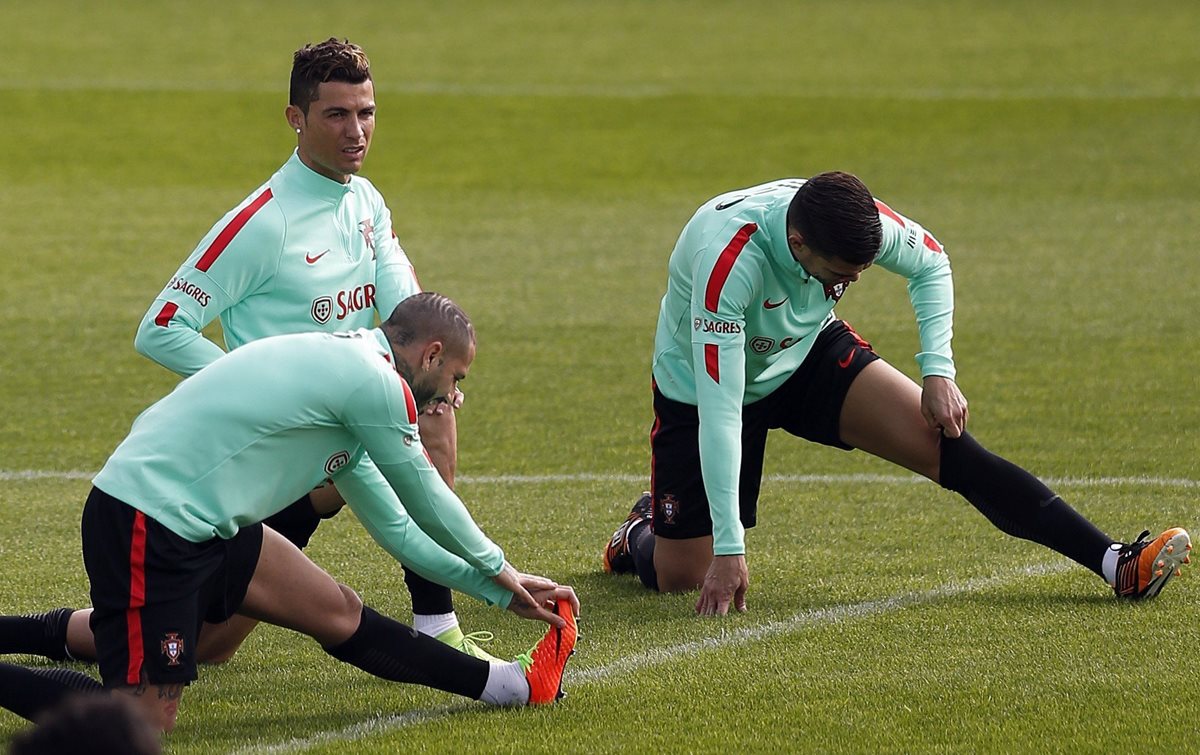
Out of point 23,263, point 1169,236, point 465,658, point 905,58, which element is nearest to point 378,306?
point 465,658

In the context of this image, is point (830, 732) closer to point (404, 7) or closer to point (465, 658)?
point (465, 658)

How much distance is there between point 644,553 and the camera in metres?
6.76

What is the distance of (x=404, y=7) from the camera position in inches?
1487

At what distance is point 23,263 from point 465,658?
37.8 ft

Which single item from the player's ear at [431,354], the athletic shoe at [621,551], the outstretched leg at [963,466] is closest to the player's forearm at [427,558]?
the player's ear at [431,354]

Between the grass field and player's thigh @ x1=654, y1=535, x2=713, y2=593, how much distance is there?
0.14 meters

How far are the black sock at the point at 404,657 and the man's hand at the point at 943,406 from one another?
2.09 metres

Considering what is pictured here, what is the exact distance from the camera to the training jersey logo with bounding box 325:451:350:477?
4.79 m

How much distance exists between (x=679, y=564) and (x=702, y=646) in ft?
2.77

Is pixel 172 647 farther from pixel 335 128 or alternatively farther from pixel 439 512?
pixel 335 128

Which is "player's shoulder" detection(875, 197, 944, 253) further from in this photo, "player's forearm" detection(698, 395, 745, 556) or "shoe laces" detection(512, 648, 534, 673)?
"shoe laces" detection(512, 648, 534, 673)

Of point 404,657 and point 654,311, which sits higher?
point 404,657

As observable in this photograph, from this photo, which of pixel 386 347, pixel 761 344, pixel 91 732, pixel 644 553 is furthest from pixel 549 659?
pixel 91 732

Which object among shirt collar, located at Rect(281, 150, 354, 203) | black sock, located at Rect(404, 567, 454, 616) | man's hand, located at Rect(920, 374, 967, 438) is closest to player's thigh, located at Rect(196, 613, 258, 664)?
black sock, located at Rect(404, 567, 454, 616)
